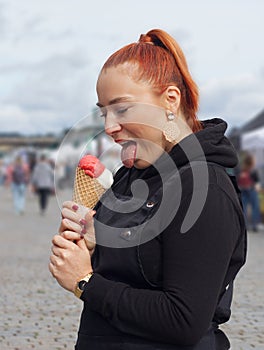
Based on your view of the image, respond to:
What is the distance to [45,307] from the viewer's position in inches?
298

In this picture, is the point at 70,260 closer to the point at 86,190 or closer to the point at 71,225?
the point at 71,225

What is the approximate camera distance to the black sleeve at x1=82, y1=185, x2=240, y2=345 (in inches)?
77.7

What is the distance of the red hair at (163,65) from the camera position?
2143 millimetres

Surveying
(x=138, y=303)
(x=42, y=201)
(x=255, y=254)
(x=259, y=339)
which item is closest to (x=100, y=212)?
(x=138, y=303)

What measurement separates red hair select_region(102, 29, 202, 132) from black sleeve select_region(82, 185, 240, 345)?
296 millimetres

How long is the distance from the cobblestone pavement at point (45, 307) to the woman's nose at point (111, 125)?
394 centimetres

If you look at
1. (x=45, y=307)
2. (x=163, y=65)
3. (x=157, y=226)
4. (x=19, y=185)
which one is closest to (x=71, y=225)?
(x=157, y=226)

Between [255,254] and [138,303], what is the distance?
11.1 metres

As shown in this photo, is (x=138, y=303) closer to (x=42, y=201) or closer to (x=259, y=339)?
(x=259, y=339)

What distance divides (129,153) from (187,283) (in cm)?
39

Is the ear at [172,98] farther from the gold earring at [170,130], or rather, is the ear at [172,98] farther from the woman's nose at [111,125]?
the woman's nose at [111,125]

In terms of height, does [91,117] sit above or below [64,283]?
above

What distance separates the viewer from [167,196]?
81.1 inches

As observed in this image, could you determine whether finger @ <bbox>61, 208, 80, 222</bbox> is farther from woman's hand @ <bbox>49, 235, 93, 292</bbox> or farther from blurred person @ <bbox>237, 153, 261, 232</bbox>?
blurred person @ <bbox>237, 153, 261, 232</bbox>
